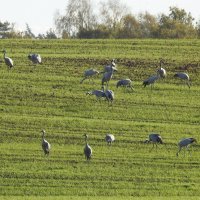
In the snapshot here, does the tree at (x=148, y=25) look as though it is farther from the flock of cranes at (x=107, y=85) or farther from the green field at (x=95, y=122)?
the flock of cranes at (x=107, y=85)

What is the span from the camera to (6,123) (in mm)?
51781

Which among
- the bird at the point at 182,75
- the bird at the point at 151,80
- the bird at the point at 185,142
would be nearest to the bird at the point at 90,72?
the bird at the point at 151,80

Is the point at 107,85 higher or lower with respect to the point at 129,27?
higher

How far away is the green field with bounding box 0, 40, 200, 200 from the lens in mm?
39594

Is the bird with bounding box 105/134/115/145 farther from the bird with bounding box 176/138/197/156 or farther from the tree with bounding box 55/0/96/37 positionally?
the tree with bounding box 55/0/96/37

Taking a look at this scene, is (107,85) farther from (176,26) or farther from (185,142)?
(176,26)

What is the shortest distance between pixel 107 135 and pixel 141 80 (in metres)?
16.9

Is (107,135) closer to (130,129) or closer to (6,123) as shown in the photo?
(130,129)

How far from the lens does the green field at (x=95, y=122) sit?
39594 mm

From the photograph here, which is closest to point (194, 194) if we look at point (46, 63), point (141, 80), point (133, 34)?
point (141, 80)

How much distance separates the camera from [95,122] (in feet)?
172

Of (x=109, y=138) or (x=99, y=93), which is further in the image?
(x=99, y=93)

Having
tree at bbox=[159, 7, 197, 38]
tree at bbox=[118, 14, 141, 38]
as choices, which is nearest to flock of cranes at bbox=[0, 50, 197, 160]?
tree at bbox=[159, 7, 197, 38]

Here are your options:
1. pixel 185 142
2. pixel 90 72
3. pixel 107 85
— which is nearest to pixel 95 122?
pixel 185 142
